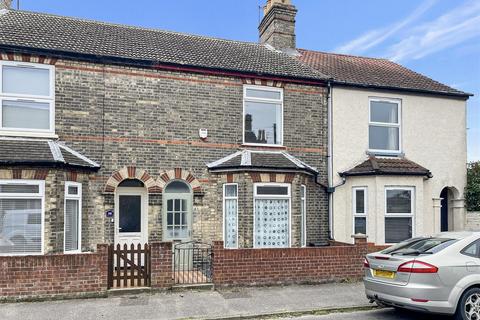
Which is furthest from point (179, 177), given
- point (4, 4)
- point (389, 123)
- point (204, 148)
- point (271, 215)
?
point (4, 4)

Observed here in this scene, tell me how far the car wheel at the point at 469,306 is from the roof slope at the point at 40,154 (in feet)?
26.8

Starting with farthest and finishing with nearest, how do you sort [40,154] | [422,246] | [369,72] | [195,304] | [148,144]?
1. [369,72]
2. [148,144]
3. [40,154]
4. [195,304]
5. [422,246]

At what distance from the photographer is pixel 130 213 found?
11.2 meters

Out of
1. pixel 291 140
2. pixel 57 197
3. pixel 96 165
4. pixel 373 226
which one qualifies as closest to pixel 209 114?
pixel 291 140

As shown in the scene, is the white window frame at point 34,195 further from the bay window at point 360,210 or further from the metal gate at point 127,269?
the bay window at point 360,210

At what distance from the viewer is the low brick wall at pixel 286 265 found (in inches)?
340

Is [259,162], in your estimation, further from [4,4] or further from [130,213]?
[4,4]

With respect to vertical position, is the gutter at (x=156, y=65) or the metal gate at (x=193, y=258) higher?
the gutter at (x=156, y=65)

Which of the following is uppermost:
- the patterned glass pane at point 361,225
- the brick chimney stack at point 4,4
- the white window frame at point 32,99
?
the brick chimney stack at point 4,4

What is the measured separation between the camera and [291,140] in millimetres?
12391

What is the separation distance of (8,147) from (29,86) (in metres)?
1.74

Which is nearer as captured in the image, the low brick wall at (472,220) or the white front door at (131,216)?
the white front door at (131,216)

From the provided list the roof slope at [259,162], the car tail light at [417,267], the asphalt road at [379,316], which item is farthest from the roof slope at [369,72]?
the car tail light at [417,267]

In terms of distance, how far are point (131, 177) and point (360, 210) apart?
21.9 feet
